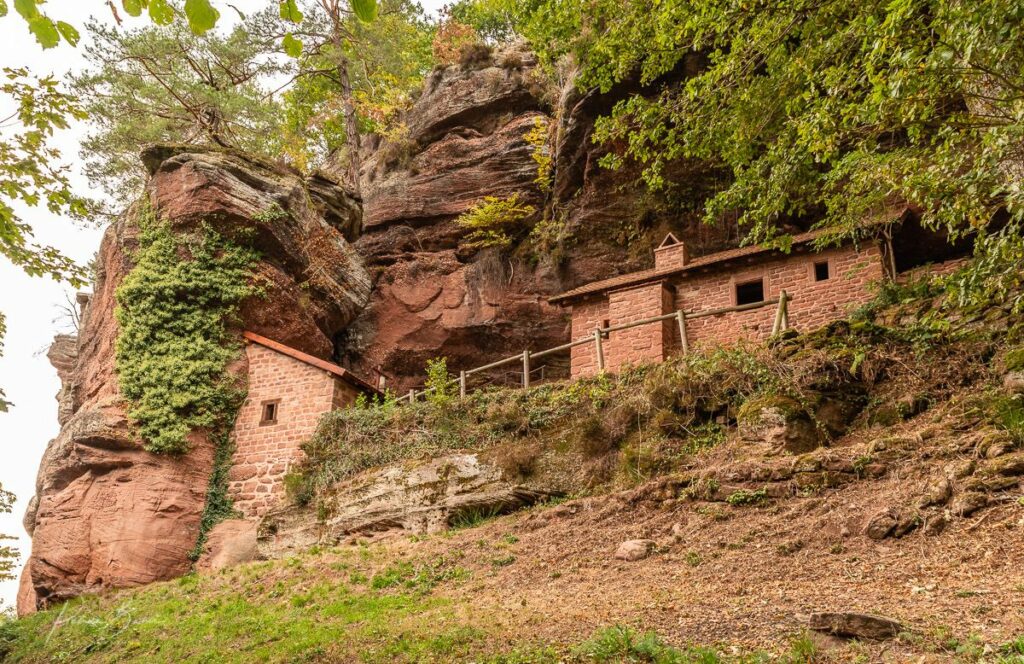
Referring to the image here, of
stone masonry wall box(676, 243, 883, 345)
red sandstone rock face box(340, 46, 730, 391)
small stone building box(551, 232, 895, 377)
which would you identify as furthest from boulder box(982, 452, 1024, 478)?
red sandstone rock face box(340, 46, 730, 391)

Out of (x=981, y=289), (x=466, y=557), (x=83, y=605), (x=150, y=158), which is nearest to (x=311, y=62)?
(x=150, y=158)

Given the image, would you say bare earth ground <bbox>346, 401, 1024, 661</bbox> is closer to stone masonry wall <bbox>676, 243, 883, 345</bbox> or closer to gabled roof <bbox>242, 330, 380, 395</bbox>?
stone masonry wall <bbox>676, 243, 883, 345</bbox>

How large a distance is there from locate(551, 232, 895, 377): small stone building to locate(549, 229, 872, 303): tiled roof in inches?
1.0

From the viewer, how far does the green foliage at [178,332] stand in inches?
700

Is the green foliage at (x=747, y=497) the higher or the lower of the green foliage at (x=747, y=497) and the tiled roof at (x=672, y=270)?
the lower

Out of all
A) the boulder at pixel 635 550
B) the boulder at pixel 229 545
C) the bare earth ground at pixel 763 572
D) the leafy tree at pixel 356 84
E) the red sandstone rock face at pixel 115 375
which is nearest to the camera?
the bare earth ground at pixel 763 572

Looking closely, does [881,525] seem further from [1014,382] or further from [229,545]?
[229,545]

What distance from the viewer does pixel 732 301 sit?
18.4 m

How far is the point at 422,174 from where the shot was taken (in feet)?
85.5

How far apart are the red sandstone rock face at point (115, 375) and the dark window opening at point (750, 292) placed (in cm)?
1100

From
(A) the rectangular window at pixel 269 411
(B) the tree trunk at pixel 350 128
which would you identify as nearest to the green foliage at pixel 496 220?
(B) the tree trunk at pixel 350 128

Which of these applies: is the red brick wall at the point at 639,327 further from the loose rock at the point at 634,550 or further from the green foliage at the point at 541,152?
the loose rock at the point at 634,550

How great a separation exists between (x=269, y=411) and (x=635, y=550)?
12.1m

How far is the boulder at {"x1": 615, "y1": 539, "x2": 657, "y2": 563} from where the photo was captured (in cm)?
918
